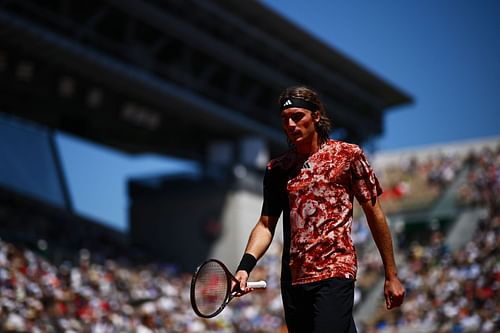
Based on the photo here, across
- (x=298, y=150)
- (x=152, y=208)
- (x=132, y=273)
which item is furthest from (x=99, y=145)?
(x=298, y=150)

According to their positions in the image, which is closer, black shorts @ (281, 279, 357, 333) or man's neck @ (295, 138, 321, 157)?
black shorts @ (281, 279, 357, 333)

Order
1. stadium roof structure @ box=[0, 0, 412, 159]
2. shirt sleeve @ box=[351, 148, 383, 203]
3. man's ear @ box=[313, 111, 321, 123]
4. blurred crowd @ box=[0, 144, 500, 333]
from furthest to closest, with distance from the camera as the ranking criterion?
stadium roof structure @ box=[0, 0, 412, 159]
blurred crowd @ box=[0, 144, 500, 333]
man's ear @ box=[313, 111, 321, 123]
shirt sleeve @ box=[351, 148, 383, 203]

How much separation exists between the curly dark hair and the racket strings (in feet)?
3.33

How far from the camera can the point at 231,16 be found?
99.9 ft

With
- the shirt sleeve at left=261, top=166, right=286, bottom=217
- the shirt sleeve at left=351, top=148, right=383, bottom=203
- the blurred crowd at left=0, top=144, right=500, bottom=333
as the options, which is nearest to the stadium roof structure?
the blurred crowd at left=0, top=144, right=500, bottom=333

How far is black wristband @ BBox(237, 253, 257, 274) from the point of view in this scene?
4.73 meters

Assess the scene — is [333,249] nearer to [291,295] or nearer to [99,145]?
[291,295]

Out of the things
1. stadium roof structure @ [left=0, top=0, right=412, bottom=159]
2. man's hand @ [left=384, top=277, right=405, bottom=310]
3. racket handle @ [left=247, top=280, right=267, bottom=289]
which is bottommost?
man's hand @ [left=384, top=277, right=405, bottom=310]

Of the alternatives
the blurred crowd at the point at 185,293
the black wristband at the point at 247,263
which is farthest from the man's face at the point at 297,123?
the blurred crowd at the point at 185,293

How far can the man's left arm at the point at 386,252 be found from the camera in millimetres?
4441

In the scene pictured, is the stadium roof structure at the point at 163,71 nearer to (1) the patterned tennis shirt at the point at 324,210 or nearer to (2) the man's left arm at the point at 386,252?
(1) the patterned tennis shirt at the point at 324,210

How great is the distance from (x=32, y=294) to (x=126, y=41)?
10856 millimetres

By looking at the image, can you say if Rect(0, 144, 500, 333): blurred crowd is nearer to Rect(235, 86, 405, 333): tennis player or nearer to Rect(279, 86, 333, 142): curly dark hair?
Rect(235, 86, 405, 333): tennis player

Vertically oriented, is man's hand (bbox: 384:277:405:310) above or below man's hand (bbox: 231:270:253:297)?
below
